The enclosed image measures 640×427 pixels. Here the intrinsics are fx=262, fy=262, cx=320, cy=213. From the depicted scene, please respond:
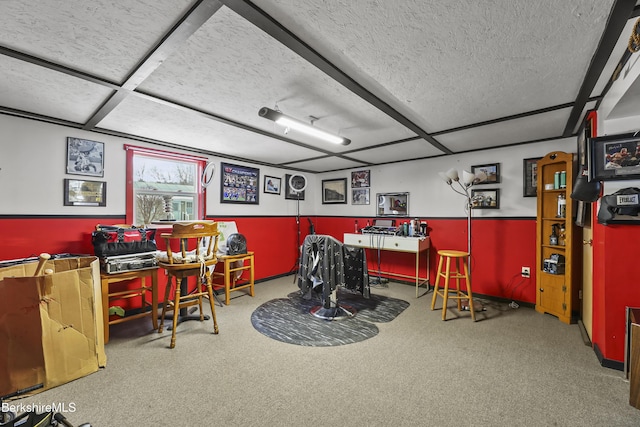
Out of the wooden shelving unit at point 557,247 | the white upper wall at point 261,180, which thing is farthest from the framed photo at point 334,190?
the wooden shelving unit at point 557,247

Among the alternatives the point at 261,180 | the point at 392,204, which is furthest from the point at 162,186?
the point at 392,204

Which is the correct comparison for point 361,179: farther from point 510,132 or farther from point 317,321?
point 317,321

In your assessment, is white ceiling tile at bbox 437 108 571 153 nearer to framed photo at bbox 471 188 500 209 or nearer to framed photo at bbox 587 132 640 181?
framed photo at bbox 587 132 640 181

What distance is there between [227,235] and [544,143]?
189 inches

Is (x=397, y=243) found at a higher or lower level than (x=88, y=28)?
lower

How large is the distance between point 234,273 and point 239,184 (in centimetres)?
154

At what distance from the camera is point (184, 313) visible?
3.34m

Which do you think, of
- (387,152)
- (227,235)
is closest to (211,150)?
(227,235)

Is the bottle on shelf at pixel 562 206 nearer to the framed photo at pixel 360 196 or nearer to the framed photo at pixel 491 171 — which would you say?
the framed photo at pixel 491 171

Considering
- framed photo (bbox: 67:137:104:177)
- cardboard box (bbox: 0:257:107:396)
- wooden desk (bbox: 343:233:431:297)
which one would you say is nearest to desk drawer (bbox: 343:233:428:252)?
wooden desk (bbox: 343:233:431:297)

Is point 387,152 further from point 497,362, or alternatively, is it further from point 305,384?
point 305,384

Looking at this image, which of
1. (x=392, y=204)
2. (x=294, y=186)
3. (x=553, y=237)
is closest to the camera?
(x=553, y=237)

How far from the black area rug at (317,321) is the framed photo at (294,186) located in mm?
2273

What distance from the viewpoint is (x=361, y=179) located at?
5.47 m
